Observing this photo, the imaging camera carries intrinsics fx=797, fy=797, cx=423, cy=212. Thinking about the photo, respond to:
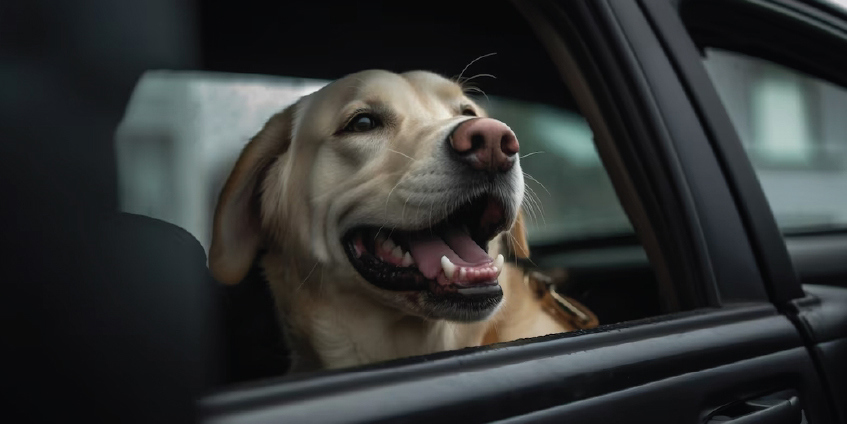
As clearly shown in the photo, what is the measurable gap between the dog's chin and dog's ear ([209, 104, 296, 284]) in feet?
0.69

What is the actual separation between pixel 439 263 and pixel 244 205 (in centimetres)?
41

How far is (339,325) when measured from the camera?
63.3 inches

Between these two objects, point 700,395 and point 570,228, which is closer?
point 700,395

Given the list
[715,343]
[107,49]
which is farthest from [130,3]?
[715,343]

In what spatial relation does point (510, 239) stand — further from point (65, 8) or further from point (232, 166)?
point (65, 8)

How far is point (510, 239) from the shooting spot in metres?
1.94

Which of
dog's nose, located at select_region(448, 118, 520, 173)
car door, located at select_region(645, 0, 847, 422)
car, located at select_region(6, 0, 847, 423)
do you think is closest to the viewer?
car, located at select_region(6, 0, 847, 423)

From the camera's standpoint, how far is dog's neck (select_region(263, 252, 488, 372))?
57.0 inches

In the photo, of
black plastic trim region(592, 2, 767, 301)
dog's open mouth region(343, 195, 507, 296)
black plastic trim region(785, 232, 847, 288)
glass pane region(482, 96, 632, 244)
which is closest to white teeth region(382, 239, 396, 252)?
dog's open mouth region(343, 195, 507, 296)

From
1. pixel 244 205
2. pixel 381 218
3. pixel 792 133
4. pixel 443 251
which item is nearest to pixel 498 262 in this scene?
pixel 443 251

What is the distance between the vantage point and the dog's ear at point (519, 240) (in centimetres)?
192

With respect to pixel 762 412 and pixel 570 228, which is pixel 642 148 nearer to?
pixel 570 228

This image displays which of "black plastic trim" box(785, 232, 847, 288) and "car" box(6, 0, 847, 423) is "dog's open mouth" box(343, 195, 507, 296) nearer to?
"car" box(6, 0, 847, 423)

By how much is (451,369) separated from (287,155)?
79 centimetres
